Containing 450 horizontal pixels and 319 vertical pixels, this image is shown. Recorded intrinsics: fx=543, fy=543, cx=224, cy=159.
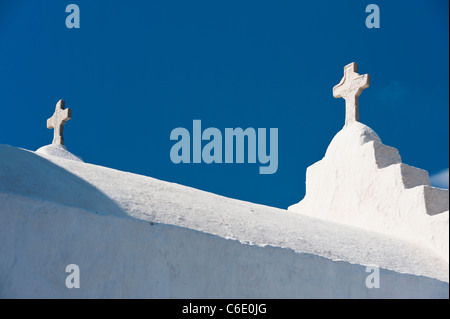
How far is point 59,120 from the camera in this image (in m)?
11.1

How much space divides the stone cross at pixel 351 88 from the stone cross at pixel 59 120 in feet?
17.5

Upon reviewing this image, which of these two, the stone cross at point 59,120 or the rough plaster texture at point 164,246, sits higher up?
the stone cross at point 59,120

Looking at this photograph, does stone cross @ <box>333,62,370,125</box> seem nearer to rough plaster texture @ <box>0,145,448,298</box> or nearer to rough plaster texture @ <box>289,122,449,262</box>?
rough plaster texture @ <box>289,122,449,262</box>

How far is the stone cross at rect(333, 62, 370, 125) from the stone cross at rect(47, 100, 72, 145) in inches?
210

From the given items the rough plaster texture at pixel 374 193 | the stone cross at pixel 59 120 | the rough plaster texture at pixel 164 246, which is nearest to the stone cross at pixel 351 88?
the rough plaster texture at pixel 374 193

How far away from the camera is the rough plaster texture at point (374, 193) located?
7250 mm

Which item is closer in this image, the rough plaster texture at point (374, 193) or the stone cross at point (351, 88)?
the rough plaster texture at point (374, 193)

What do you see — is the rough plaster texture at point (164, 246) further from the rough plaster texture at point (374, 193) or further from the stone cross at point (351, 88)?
the stone cross at point (351, 88)

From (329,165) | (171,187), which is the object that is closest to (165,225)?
(171,187)

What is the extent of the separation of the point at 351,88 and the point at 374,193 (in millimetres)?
2053

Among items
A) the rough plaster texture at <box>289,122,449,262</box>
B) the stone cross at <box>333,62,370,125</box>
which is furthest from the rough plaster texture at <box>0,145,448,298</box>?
the stone cross at <box>333,62,370,125</box>

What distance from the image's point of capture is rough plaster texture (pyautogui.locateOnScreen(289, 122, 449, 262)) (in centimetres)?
725

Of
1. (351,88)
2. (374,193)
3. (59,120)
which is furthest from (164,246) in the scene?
(59,120)

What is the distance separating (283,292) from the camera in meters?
5.59
